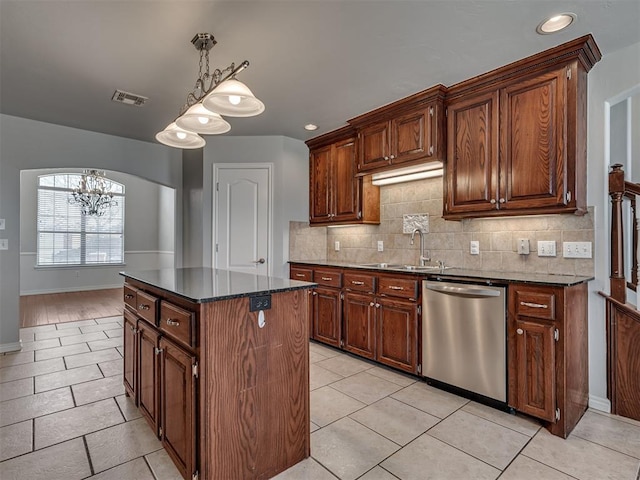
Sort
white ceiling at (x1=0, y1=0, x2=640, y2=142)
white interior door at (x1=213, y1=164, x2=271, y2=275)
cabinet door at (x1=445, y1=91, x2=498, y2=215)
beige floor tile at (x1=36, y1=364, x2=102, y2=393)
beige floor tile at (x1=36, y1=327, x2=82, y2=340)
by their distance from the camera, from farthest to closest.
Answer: white interior door at (x1=213, y1=164, x2=271, y2=275) < beige floor tile at (x1=36, y1=327, x2=82, y2=340) < beige floor tile at (x1=36, y1=364, x2=102, y2=393) < cabinet door at (x1=445, y1=91, x2=498, y2=215) < white ceiling at (x1=0, y1=0, x2=640, y2=142)

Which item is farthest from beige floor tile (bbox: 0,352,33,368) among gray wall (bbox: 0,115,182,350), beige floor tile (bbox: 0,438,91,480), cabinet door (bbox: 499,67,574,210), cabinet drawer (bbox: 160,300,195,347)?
cabinet door (bbox: 499,67,574,210)

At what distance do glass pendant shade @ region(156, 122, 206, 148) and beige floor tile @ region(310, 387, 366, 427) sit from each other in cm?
210

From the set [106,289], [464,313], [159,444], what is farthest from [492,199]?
[106,289]

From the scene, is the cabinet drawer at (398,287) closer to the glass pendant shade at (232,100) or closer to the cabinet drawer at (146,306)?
the glass pendant shade at (232,100)

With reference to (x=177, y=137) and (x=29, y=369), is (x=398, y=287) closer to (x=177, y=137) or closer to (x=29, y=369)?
(x=177, y=137)

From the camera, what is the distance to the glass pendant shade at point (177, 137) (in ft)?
7.75

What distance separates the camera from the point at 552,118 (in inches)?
92.8

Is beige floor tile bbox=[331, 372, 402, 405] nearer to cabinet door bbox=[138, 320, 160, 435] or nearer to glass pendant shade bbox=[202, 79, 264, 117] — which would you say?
cabinet door bbox=[138, 320, 160, 435]

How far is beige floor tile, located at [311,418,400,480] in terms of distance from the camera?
1.78 m

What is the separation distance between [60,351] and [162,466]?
2655 millimetres

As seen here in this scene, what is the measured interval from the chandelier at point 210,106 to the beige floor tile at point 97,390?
1966 millimetres

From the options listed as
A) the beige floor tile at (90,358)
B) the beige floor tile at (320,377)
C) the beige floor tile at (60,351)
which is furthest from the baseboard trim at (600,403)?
the beige floor tile at (60,351)

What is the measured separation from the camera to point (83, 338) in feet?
13.4

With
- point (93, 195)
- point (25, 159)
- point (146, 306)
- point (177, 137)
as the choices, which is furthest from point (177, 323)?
point (93, 195)
